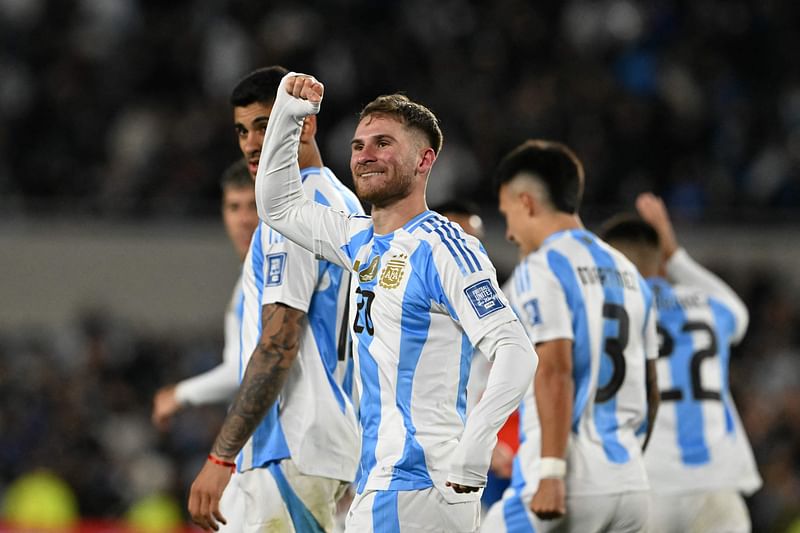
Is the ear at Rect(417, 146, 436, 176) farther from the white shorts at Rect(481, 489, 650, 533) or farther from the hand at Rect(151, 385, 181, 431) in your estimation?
the hand at Rect(151, 385, 181, 431)

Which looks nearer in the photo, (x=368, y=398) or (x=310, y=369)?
(x=368, y=398)

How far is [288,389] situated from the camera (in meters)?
5.67

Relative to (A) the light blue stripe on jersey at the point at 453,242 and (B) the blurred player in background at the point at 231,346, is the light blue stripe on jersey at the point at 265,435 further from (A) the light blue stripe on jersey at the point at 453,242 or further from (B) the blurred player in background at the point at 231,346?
(B) the blurred player in background at the point at 231,346

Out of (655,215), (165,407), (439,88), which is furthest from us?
(439,88)

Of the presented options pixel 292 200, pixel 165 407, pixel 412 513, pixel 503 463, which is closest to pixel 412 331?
pixel 412 513

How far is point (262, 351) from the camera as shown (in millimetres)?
5523

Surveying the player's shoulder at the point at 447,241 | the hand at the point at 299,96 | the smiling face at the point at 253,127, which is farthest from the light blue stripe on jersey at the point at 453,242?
the smiling face at the point at 253,127

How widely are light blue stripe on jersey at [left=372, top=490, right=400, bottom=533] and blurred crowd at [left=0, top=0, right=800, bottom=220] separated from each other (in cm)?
1091

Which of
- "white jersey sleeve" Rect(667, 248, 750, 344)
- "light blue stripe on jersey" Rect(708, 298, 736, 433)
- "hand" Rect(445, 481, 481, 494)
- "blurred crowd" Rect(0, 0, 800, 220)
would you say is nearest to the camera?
"hand" Rect(445, 481, 481, 494)

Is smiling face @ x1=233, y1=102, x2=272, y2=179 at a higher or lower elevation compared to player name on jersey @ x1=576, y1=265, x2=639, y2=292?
higher

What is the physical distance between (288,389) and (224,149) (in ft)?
35.3

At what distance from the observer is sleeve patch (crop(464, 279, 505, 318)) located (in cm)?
478

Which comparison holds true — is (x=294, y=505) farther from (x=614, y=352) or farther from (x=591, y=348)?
(x=614, y=352)

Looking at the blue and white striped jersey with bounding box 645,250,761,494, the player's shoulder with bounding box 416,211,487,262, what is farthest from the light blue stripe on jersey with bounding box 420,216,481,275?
the blue and white striped jersey with bounding box 645,250,761,494
